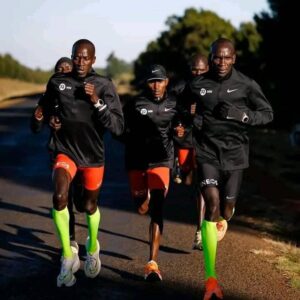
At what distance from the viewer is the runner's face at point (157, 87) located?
6.03 meters

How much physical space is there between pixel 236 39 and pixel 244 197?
106ft

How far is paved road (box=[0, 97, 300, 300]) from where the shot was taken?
209 inches

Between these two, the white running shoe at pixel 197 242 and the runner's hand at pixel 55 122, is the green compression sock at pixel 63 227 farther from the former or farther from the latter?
the white running shoe at pixel 197 242

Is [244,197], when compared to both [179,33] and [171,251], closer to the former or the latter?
[171,251]

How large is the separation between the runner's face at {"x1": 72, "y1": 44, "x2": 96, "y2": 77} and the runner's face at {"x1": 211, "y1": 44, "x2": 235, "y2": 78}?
120 cm

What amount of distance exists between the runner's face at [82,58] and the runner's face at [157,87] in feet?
2.54

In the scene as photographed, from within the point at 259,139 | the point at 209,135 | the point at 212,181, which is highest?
the point at 209,135

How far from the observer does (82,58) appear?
5.50m

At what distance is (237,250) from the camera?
6969 mm

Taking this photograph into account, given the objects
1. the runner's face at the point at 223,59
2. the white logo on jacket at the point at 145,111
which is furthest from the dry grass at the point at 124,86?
the runner's face at the point at 223,59

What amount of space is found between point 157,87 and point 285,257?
2.50 metres

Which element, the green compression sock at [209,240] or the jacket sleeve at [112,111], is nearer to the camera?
the green compression sock at [209,240]

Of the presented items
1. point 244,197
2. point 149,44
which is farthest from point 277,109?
point 149,44

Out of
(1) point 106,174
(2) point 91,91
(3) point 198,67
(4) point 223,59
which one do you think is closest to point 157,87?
(4) point 223,59
